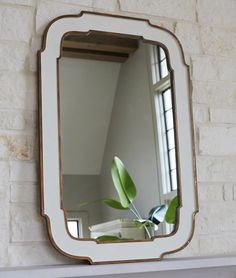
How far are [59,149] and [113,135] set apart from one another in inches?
7.5

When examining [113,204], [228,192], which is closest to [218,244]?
[228,192]

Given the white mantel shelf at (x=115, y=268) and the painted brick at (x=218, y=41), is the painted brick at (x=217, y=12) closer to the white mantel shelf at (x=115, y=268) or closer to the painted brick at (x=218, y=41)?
the painted brick at (x=218, y=41)

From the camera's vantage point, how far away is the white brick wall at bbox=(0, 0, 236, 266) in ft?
5.52

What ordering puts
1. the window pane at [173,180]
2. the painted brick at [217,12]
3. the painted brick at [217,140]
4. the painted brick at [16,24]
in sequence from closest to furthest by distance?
the painted brick at [16,24] < the window pane at [173,180] < the painted brick at [217,140] < the painted brick at [217,12]

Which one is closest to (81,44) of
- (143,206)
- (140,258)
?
(143,206)

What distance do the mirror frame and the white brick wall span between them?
1.6 inches

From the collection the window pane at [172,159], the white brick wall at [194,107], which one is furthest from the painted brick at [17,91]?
the window pane at [172,159]

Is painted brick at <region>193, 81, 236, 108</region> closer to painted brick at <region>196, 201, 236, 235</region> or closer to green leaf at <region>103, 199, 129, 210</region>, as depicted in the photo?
painted brick at <region>196, 201, 236, 235</region>

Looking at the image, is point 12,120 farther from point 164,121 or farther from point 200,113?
point 200,113

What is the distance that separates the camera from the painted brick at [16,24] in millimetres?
1766

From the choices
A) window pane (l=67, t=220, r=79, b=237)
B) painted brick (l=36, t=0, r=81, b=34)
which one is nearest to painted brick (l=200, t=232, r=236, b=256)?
window pane (l=67, t=220, r=79, b=237)

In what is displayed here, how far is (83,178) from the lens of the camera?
1.73 meters

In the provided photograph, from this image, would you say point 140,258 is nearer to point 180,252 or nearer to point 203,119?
point 180,252

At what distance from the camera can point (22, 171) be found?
5.60ft
